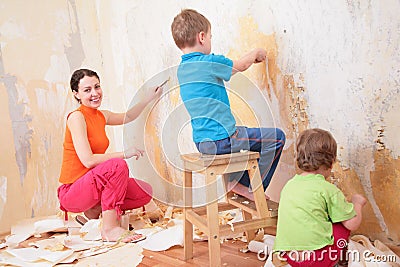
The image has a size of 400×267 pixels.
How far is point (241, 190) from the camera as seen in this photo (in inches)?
75.9

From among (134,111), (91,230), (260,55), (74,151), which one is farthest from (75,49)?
(260,55)

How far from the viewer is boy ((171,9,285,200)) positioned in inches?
70.9

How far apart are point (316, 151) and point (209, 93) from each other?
0.50 m

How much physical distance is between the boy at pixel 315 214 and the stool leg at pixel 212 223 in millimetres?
230

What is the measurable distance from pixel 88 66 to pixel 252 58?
1503 millimetres

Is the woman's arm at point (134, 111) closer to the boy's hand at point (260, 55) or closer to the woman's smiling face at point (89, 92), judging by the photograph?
the woman's smiling face at point (89, 92)

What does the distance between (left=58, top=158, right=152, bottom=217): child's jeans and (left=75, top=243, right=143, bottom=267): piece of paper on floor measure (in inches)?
9.7

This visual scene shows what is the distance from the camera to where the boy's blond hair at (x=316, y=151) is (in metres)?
1.52

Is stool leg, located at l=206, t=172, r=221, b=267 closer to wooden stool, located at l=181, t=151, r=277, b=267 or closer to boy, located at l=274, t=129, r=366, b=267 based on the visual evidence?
wooden stool, located at l=181, t=151, r=277, b=267

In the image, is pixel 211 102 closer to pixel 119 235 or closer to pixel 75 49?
pixel 119 235

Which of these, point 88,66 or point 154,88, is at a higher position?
point 88,66

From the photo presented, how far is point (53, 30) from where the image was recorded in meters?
2.95

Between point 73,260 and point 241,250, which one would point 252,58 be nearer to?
point 241,250

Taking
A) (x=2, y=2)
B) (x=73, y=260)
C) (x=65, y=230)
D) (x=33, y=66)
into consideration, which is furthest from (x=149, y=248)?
(x=2, y=2)
